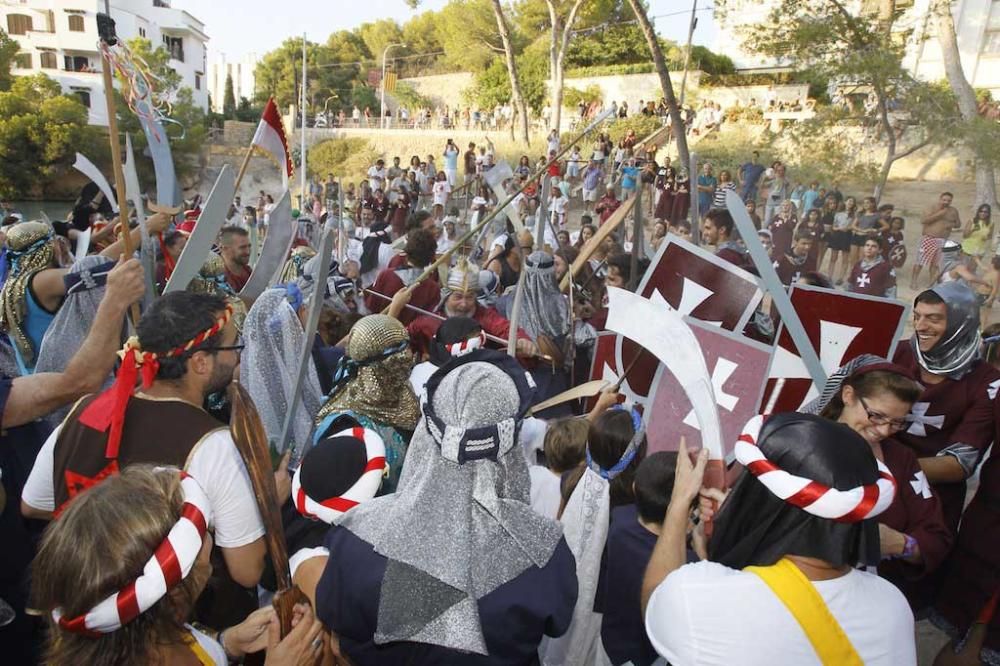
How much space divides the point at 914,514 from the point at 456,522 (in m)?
1.84

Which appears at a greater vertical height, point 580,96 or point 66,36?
point 66,36

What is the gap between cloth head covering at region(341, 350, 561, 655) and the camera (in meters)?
1.42

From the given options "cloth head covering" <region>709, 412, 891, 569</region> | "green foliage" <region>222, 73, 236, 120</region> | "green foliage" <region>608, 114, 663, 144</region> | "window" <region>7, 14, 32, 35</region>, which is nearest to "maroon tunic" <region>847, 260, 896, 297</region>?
"cloth head covering" <region>709, 412, 891, 569</region>

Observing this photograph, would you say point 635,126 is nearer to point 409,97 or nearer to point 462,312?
point 462,312

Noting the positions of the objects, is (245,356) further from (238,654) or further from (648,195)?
(648,195)

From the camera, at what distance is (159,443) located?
6.57 ft

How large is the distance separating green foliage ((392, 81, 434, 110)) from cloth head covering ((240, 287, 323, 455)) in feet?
145

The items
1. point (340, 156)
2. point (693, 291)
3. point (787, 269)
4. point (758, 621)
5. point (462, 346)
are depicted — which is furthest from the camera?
point (340, 156)

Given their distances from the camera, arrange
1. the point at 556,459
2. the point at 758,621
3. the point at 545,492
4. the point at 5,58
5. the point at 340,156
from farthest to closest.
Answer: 1. the point at 340,156
2. the point at 5,58
3. the point at 556,459
4. the point at 545,492
5. the point at 758,621

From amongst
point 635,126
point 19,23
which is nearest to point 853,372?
point 635,126

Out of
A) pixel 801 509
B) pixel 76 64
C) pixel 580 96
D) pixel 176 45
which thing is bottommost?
pixel 801 509

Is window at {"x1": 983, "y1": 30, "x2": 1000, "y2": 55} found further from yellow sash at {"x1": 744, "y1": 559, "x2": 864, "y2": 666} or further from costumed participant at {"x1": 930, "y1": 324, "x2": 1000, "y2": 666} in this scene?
yellow sash at {"x1": 744, "y1": 559, "x2": 864, "y2": 666}

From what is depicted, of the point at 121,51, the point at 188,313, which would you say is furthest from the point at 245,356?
the point at 121,51

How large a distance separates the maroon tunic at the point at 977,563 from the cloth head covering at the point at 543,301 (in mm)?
2426
